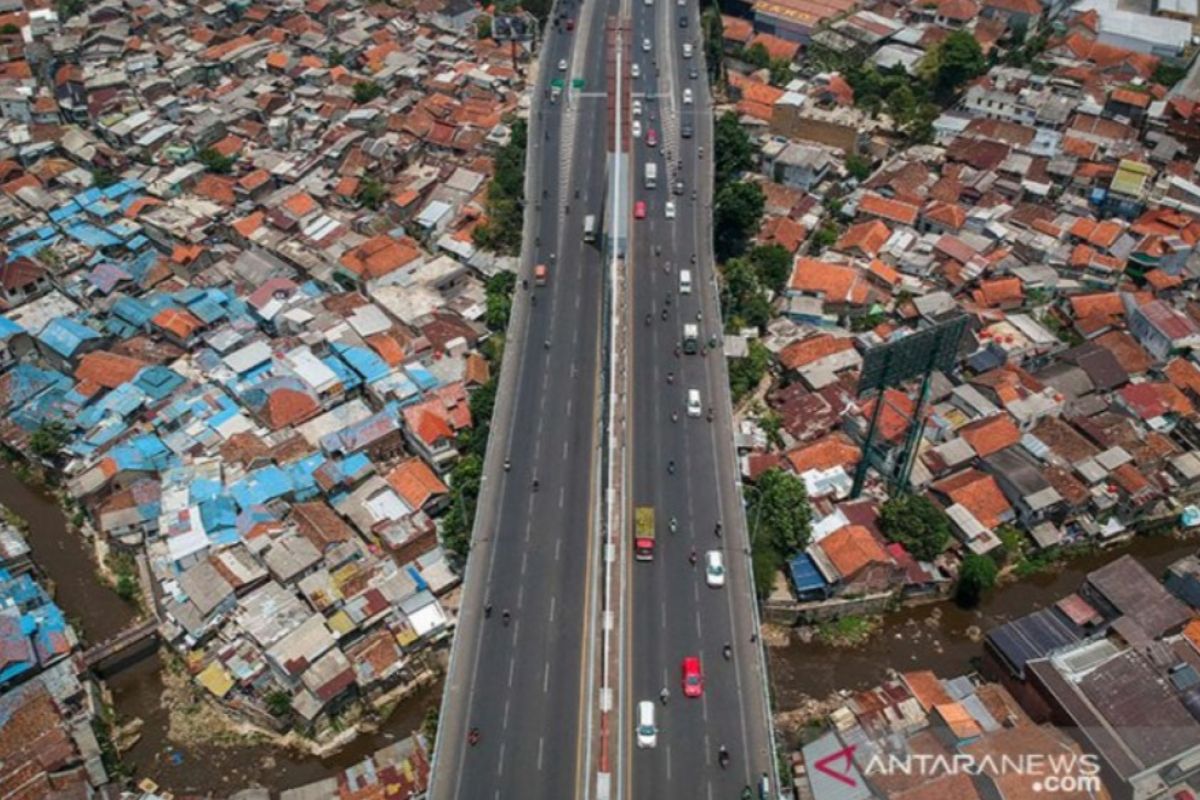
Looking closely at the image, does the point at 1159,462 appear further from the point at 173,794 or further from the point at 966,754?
the point at 173,794

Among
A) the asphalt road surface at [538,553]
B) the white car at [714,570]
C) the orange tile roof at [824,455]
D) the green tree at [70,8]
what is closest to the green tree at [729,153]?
the asphalt road surface at [538,553]

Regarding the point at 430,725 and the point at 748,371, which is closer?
the point at 430,725

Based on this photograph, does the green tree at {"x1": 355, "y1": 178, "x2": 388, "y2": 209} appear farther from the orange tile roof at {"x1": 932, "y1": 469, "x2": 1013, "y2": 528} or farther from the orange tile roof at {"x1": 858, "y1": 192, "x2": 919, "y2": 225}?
the orange tile roof at {"x1": 932, "y1": 469, "x2": 1013, "y2": 528}

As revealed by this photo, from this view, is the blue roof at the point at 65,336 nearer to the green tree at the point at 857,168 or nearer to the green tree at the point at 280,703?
the green tree at the point at 280,703

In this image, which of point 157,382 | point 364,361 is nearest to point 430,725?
point 364,361

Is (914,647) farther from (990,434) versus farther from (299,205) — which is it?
(299,205)

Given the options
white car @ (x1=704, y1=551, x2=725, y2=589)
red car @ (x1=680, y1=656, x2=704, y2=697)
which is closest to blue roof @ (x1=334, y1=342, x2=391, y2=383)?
white car @ (x1=704, y1=551, x2=725, y2=589)

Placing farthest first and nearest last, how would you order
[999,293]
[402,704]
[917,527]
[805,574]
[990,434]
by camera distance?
[999,293] < [990,434] < [917,527] < [805,574] < [402,704]
